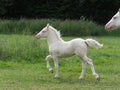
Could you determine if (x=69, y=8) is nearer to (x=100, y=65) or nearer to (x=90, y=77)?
(x=100, y=65)

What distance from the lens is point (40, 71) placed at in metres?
13.4

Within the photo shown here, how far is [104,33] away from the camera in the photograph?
1515 inches

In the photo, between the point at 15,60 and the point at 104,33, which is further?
the point at 104,33

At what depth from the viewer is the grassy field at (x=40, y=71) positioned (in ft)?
34.8

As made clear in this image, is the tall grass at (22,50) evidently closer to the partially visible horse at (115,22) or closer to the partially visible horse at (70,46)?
the partially visible horse at (70,46)

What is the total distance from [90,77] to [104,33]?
26415 mm

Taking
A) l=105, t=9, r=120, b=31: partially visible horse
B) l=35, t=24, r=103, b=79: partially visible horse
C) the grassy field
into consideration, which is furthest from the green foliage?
l=105, t=9, r=120, b=31: partially visible horse

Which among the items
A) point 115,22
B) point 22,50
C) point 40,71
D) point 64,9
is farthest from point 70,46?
point 64,9

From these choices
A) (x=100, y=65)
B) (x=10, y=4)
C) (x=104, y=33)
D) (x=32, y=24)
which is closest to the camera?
(x=100, y=65)

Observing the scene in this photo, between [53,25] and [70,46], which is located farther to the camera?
[53,25]

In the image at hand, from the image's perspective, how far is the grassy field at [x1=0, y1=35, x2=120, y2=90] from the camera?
418 inches

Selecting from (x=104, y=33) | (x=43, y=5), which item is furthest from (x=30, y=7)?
(x=104, y=33)

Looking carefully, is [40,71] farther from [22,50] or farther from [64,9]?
[64,9]

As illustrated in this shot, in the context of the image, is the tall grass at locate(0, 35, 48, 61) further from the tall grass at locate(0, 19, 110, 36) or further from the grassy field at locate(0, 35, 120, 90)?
the tall grass at locate(0, 19, 110, 36)
